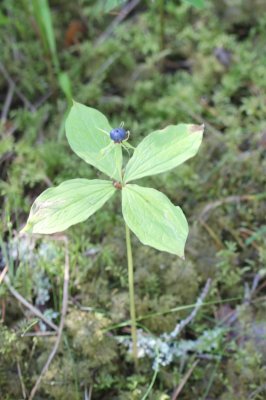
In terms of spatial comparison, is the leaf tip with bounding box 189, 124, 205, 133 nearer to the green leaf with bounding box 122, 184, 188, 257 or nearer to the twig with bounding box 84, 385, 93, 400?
the green leaf with bounding box 122, 184, 188, 257

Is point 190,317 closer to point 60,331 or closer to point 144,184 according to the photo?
point 60,331

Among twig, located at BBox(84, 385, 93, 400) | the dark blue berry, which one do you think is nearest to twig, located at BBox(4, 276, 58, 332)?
twig, located at BBox(84, 385, 93, 400)

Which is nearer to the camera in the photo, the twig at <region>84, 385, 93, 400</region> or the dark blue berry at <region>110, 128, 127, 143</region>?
the dark blue berry at <region>110, 128, 127, 143</region>

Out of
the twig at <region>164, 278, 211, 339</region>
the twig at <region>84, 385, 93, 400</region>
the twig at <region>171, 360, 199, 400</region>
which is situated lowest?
the twig at <region>171, 360, 199, 400</region>

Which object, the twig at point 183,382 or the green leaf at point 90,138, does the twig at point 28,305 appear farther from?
the green leaf at point 90,138

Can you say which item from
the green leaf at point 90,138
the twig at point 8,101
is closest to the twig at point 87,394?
the green leaf at point 90,138

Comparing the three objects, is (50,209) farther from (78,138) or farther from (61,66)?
(61,66)

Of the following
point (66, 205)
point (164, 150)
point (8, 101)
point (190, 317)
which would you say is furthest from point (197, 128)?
point (8, 101)
